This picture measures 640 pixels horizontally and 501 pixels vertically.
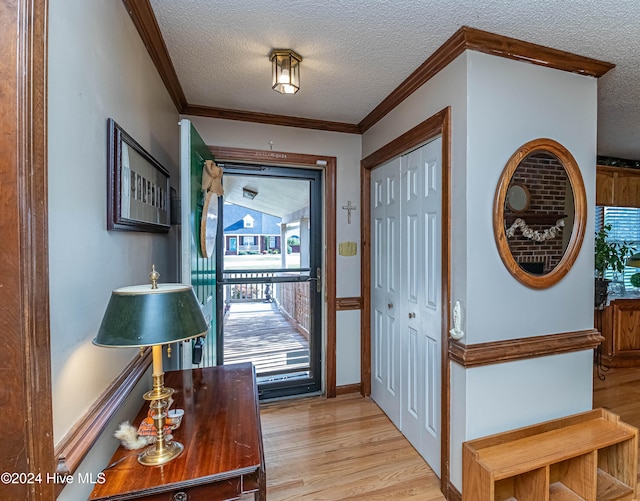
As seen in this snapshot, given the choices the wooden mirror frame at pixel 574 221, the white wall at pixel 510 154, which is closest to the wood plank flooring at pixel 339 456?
the white wall at pixel 510 154

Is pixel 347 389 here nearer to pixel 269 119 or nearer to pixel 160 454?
pixel 160 454

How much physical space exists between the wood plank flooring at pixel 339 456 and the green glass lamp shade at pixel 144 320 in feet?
4.76

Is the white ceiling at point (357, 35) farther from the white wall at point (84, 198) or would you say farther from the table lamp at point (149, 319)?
the table lamp at point (149, 319)

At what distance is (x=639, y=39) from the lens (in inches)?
66.1

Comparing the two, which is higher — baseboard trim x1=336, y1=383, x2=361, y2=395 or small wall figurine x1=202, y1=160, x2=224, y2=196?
small wall figurine x1=202, y1=160, x2=224, y2=196

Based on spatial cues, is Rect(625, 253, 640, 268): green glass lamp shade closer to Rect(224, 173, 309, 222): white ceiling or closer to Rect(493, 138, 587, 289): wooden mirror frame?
Rect(493, 138, 587, 289): wooden mirror frame

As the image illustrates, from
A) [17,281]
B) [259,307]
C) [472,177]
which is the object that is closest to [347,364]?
[259,307]

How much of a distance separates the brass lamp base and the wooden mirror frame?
1670 millimetres

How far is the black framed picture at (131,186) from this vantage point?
45.4 inches

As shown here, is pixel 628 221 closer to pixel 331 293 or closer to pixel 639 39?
pixel 639 39

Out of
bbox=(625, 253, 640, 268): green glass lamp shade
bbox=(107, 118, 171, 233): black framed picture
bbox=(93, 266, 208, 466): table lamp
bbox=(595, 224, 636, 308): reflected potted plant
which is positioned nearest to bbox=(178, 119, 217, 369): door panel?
bbox=(107, 118, 171, 233): black framed picture

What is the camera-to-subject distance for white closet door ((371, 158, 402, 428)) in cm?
253

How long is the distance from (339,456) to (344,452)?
5cm

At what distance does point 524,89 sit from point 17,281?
223 cm
